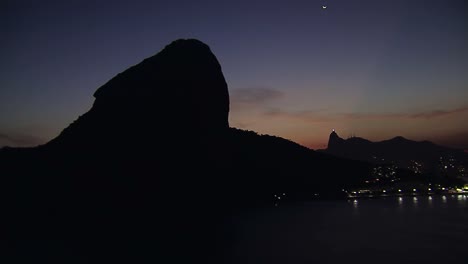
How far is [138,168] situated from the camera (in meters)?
89.8

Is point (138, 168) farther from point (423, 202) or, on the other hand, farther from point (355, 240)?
point (423, 202)

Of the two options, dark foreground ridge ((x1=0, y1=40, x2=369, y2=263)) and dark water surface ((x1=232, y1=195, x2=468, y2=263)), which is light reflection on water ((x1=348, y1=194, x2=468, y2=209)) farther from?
dark foreground ridge ((x1=0, y1=40, x2=369, y2=263))

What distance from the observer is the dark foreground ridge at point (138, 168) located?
235ft

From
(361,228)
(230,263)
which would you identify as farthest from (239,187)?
(230,263)

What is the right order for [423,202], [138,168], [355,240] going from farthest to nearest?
1. [423,202]
2. [138,168]
3. [355,240]

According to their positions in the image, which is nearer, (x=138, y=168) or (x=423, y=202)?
(x=138, y=168)

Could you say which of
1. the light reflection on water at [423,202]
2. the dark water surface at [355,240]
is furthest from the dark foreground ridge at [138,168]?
the light reflection on water at [423,202]

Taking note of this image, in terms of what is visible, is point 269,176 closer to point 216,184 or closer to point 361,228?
point 216,184

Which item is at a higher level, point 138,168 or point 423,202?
point 138,168

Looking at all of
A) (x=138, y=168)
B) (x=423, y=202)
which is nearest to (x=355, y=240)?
(x=138, y=168)

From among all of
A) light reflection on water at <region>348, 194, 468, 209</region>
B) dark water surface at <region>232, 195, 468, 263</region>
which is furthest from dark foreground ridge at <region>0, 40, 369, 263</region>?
light reflection on water at <region>348, 194, 468, 209</region>

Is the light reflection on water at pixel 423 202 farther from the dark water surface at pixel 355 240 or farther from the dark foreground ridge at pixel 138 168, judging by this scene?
the dark foreground ridge at pixel 138 168

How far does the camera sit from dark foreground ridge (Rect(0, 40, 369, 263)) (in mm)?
71750

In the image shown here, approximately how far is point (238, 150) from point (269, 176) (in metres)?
16.1
